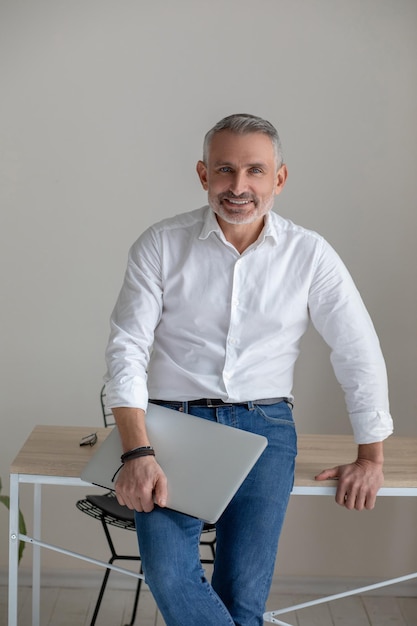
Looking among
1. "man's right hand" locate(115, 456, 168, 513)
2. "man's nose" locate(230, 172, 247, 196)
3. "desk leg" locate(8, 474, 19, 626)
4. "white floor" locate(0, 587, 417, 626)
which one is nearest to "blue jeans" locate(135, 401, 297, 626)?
"man's right hand" locate(115, 456, 168, 513)

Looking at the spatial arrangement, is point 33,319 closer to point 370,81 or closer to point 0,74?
point 0,74

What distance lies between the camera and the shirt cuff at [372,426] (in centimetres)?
223

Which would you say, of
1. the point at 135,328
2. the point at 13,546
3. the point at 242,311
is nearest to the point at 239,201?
the point at 242,311

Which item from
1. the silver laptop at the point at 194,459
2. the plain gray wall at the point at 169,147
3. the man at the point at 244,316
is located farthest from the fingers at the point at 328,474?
the plain gray wall at the point at 169,147

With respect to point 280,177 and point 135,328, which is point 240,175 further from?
point 135,328

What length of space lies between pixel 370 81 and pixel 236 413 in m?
1.50

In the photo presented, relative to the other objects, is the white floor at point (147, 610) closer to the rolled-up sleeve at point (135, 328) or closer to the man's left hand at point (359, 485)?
the man's left hand at point (359, 485)

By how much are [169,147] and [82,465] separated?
1363mm

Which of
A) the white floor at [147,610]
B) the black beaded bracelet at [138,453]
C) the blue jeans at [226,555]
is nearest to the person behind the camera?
the blue jeans at [226,555]

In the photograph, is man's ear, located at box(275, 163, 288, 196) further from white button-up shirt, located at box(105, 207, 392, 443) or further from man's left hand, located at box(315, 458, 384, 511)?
man's left hand, located at box(315, 458, 384, 511)

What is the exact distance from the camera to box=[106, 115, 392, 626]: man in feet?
7.25

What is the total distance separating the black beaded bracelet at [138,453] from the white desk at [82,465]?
23 centimetres

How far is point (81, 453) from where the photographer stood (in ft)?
7.82

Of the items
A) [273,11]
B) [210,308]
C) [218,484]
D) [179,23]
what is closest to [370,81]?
[273,11]
